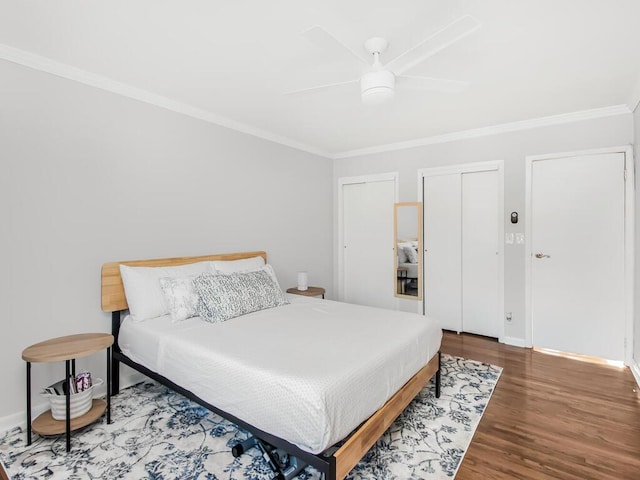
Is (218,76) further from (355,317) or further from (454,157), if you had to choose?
(454,157)

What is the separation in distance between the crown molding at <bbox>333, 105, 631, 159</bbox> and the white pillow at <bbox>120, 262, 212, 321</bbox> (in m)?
3.34

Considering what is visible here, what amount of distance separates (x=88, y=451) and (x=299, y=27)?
2.79 m

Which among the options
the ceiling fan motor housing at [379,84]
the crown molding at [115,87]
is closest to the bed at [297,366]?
the crown molding at [115,87]

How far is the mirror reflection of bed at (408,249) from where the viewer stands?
14.7 feet

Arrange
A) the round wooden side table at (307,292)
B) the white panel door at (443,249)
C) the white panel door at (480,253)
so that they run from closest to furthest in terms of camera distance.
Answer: the white panel door at (480,253), the round wooden side table at (307,292), the white panel door at (443,249)

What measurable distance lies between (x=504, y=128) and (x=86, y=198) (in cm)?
416

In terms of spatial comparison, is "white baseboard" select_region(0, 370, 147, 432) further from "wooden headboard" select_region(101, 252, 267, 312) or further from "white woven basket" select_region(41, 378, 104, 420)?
"wooden headboard" select_region(101, 252, 267, 312)

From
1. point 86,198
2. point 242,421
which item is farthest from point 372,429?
point 86,198

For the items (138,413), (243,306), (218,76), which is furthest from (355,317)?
(218,76)

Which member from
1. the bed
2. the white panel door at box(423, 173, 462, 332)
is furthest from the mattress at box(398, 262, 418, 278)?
the bed

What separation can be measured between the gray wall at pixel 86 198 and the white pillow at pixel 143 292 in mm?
206

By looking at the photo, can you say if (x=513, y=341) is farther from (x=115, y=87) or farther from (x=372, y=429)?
(x=115, y=87)

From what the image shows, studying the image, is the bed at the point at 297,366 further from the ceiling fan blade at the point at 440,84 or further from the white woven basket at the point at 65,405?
the ceiling fan blade at the point at 440,84

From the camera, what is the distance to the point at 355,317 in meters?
2.67
